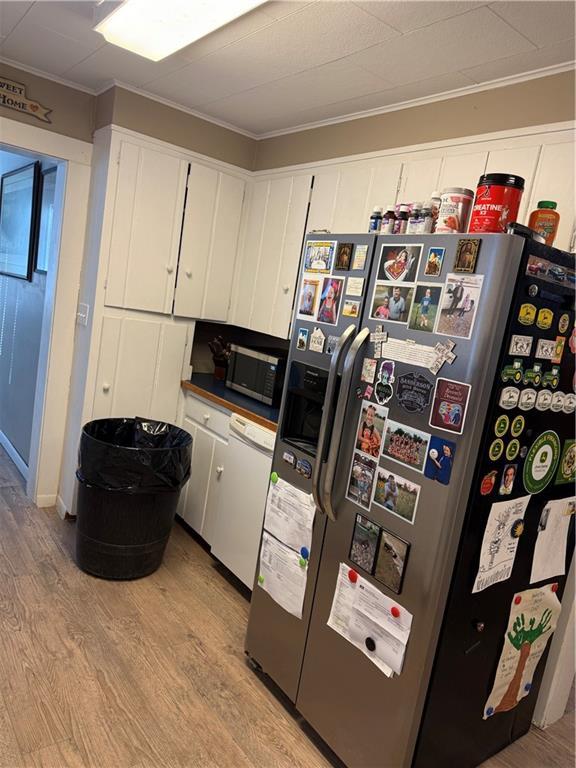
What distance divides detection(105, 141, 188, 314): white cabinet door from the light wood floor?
1.47m

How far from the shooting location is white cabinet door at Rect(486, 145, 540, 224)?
203cm

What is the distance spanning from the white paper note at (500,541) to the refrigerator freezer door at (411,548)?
141mm

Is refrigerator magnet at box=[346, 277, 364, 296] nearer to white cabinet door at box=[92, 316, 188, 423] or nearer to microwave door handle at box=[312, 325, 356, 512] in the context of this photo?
microwave door handle at box=[312, 325, 356, 512]

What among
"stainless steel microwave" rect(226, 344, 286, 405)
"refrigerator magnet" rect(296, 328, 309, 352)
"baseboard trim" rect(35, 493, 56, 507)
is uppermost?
"refrigerator magnet" rect(296, 328, 309, 352)

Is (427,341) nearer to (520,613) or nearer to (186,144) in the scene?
(520,613)

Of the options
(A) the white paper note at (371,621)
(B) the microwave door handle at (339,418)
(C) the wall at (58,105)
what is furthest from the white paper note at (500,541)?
(C) the wall at (58,105)

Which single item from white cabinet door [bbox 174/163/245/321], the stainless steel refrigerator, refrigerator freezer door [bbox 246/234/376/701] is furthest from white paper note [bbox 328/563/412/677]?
white cabinet door [bbox 174/163/245/321]

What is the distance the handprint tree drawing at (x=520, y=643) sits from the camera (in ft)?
6.09

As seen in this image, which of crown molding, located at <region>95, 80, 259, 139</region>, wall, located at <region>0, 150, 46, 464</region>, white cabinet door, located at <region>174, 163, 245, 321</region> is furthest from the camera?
wall, located at <region>0, 150, 46, 464</region>

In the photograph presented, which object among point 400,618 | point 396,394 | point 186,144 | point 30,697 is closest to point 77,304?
point 186,144

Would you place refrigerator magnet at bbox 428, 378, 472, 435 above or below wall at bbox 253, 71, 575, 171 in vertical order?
below

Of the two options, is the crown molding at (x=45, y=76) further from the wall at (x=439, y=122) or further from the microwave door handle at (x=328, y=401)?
the microwave door handle at (x=328, y=401)

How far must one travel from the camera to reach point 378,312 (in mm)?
1751

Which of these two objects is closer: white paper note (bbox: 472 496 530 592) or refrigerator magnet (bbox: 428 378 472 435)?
refrigerator magnet (bbox: 428 378 472 435)
